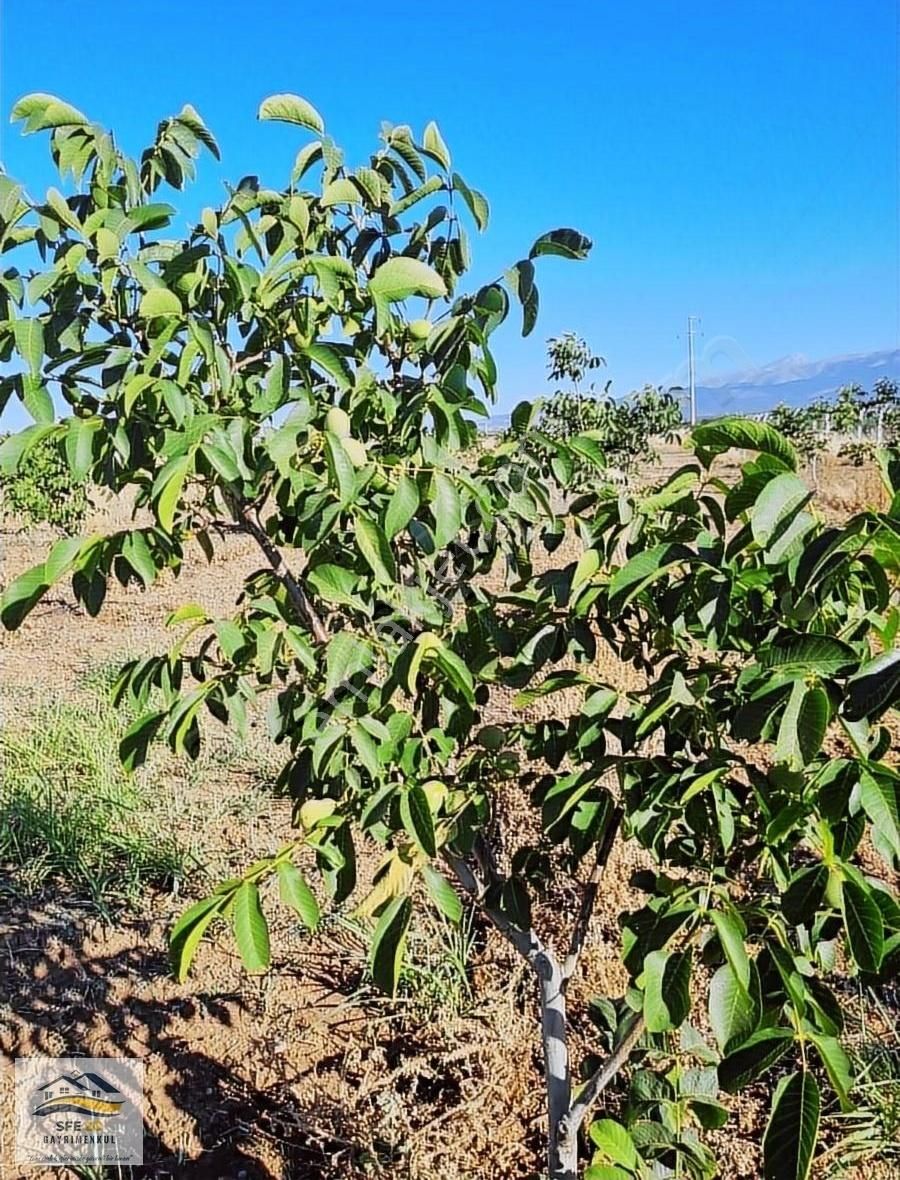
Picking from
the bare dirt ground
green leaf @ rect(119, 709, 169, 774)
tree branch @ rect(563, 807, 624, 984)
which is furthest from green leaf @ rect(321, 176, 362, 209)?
the bare dirt ground

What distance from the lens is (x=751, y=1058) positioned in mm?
873

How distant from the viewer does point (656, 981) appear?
37.3 inches

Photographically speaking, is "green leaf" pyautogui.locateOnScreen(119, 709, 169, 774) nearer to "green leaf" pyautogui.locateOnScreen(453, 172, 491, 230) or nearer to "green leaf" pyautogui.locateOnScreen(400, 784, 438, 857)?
"green leaf" pyautogui.locateOnScreen(400, 784, 438, 857)

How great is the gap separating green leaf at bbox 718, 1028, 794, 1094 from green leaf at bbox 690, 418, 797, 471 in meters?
0.55

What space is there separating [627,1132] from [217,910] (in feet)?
2.56

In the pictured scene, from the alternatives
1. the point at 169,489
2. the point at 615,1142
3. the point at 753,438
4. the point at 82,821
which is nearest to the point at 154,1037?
the point at 82,821

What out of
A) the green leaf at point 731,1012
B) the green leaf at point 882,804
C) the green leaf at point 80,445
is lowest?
the green leaf at point 731,1012

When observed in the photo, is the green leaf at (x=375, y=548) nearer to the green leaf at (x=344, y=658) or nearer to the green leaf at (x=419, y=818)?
the green leaf at (x=344, y=658)

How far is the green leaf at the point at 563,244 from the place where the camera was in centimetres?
113

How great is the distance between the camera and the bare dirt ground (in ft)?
6.51

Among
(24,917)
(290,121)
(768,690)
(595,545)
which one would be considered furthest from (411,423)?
(24,917)

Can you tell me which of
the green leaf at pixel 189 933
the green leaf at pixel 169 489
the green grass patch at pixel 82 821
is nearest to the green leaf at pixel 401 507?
the green leaf at pixel 169 489

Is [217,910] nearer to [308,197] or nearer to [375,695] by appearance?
[375,695]

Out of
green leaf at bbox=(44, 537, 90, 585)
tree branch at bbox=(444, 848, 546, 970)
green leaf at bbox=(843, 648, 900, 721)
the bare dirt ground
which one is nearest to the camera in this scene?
green leaf at bbox=(843, 648, 900, 721)
